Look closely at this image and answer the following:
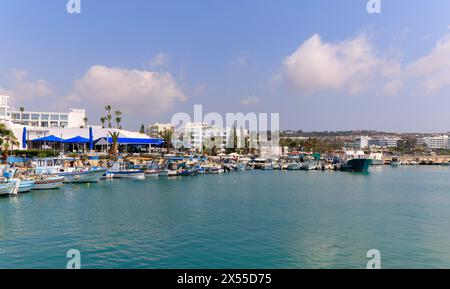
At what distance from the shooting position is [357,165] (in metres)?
93.1

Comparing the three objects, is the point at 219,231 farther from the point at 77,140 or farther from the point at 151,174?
the point at 77,140

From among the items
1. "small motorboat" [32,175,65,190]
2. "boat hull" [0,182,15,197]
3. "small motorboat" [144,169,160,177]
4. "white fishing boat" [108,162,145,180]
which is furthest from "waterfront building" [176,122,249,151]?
"boat hull" [0,182,15,197]

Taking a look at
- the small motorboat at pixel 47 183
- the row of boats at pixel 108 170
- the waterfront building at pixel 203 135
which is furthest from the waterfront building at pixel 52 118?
the small motorboat at pixel 47 183

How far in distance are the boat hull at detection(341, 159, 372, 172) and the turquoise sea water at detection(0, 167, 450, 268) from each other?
2054 inches

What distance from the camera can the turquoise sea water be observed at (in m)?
17.8

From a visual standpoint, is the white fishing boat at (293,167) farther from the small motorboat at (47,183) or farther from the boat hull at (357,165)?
the small motorboat at (47,183)

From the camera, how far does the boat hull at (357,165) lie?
91000 mm

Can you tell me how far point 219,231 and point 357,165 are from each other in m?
77.1

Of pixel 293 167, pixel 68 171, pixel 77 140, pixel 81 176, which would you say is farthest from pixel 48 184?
pixel 293 167

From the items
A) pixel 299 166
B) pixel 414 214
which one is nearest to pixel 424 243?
pixel 414 214

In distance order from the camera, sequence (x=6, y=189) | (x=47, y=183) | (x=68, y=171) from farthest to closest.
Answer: (x=68, y=171) < (x=47, y=183) < (x=6, y=189)

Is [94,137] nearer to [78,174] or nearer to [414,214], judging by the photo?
[78,174]

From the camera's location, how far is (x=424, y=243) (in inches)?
843

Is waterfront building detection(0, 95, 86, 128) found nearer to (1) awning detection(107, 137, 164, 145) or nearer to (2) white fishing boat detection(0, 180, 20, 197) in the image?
(1) awning detection(107, 137, 164, 145)
